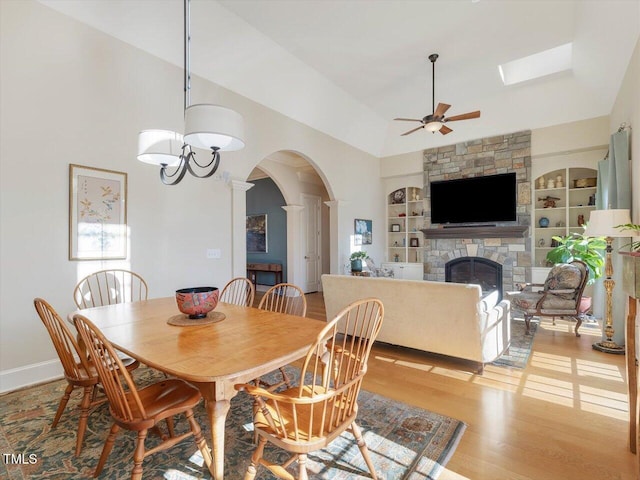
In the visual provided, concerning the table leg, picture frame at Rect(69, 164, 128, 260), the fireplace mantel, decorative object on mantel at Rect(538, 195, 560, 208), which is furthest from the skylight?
the table leg

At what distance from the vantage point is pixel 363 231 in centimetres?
699

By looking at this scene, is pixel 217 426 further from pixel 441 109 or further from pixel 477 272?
pixel 477 272

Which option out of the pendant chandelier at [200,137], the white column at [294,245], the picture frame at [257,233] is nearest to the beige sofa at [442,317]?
the pendant chandelier at [200,137]

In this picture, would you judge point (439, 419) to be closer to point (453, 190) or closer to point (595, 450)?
point (595, 450)

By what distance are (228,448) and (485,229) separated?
19.2 ft

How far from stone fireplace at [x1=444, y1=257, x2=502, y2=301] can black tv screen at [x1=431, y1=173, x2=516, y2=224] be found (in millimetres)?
829

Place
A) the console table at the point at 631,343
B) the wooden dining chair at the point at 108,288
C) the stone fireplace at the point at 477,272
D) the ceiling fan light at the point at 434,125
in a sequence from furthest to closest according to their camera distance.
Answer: the stone fireplace at the point at 477,272, the ceiling fan light at the point at 434,125, the wooden dining chair at the point at 108,288, the console table at the point at 631,343

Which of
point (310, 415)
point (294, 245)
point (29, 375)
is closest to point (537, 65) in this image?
point (294, 245)

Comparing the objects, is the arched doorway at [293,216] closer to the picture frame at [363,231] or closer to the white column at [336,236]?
the white column at [336,236]

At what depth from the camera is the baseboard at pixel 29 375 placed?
263cm

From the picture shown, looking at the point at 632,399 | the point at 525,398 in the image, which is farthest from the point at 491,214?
the point at 632,399

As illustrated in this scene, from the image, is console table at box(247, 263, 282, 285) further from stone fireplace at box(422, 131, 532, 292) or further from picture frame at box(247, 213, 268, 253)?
stone fireplace at box(422, 131, 532, 292)

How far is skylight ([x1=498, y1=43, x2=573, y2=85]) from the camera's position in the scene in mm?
4938

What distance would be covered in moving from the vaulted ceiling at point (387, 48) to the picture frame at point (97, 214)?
1449mm
